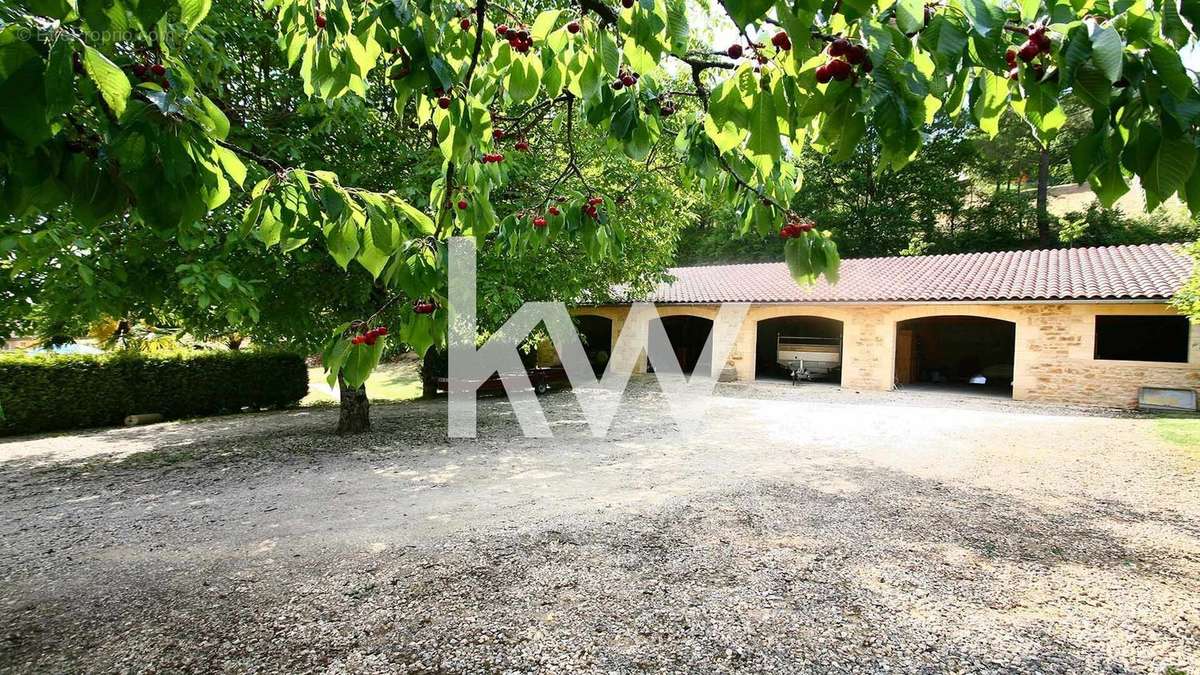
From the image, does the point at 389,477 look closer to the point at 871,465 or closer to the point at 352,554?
the point at 352,554

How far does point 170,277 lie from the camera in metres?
6.19

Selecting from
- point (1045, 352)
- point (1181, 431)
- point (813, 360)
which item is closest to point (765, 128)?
point (1181, 431)

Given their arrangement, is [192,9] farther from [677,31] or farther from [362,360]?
[677,31]

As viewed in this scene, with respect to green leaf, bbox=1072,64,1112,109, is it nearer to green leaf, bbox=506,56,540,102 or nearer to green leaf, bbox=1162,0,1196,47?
green leaf, bbox=1162,0,1196,47

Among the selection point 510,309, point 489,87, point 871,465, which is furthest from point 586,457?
point 489,87

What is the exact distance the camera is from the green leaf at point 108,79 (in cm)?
109

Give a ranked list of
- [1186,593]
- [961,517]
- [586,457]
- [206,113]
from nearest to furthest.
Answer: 1. [206,113]
2. [1186,593]
3. [961,517]
4. [586,457]

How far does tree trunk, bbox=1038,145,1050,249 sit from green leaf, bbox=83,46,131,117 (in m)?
34.0

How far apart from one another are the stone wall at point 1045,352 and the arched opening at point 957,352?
206cm

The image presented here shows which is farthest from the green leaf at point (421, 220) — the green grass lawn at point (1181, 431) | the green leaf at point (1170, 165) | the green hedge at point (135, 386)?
the green hedge at point (135, 386)

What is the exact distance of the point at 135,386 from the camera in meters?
11.4

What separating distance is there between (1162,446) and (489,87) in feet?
35.9

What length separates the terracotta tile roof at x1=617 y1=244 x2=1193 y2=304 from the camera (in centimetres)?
1268

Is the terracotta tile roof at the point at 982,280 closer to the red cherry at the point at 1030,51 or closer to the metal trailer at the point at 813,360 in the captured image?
the metal trailer at the point at 813,360
